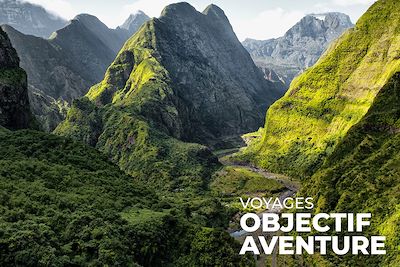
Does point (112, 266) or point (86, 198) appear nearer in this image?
point (112, 266)

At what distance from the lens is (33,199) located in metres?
136

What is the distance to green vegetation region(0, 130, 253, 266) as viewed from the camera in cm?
11212

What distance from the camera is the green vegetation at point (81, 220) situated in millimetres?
112125

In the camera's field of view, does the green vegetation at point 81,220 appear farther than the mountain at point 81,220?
No

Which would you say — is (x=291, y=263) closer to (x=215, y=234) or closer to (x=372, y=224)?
(x=372, y=224)

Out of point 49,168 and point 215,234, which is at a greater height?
point 49,168

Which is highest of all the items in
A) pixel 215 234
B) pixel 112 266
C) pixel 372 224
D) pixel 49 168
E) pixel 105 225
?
pixel 372 224

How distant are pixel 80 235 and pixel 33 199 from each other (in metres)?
23.7

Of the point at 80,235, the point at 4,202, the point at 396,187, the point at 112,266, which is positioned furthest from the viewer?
the point at 396,187

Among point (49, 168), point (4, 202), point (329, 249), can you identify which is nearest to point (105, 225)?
point (4, 202)

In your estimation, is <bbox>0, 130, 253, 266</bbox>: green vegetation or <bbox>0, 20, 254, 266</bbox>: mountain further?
<bbox>0, 20, 254, 266</bbox>: mountain

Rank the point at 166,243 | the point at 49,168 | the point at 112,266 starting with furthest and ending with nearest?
1. the point at 49,168
2. the point at 166,243
3. the point at 112,266

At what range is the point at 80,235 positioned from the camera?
12088 centimetres

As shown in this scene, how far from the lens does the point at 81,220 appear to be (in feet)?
416
